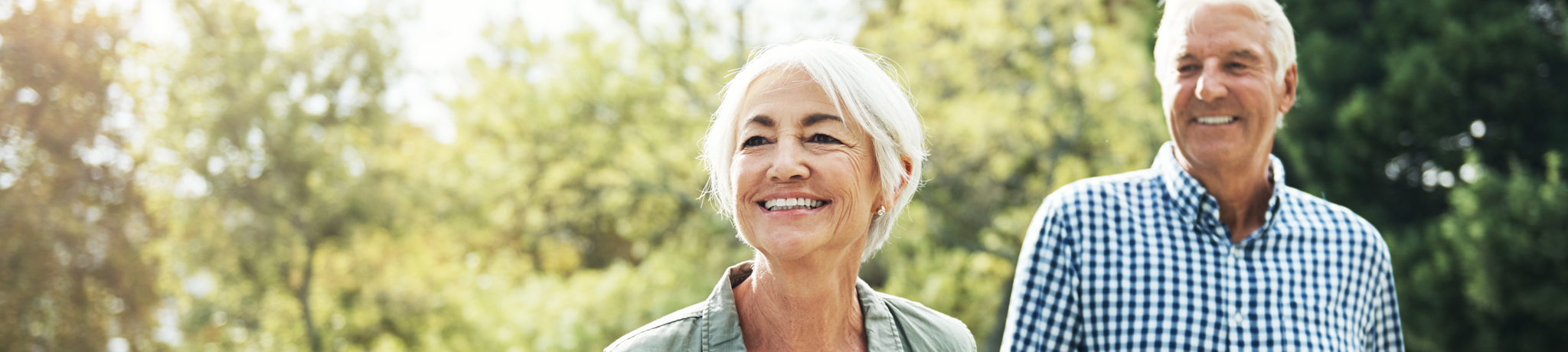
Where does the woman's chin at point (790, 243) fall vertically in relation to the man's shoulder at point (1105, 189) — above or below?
below

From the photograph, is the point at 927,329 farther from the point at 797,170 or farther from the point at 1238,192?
the point at 1238,192

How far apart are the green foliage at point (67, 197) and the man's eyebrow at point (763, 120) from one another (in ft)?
47.4

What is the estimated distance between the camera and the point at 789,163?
1496mm

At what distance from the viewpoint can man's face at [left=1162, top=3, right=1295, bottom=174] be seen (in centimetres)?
204

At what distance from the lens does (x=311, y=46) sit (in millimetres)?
18312

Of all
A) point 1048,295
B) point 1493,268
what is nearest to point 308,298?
point 1493,268

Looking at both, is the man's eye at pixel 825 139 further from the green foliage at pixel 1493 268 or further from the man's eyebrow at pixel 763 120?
the green foliage at pixel 1493 268

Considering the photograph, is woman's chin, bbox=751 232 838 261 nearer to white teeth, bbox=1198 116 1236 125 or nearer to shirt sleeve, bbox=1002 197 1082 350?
shirt sleeve, bbox=1002 197 1082 350

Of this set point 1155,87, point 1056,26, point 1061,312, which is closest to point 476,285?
point 1056,26

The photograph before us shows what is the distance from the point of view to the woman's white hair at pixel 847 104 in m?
1.59

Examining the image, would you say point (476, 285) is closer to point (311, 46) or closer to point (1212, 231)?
point (311, 46)

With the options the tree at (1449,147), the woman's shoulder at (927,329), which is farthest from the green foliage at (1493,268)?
the woman's shoulder at (927,329)

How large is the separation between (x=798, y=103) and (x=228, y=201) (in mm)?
18598

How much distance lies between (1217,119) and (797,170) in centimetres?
107
